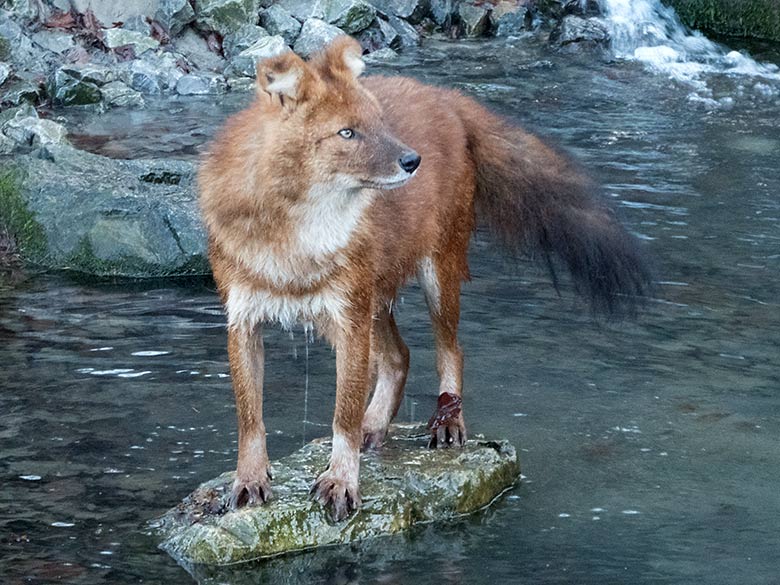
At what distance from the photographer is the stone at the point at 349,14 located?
14.9 m

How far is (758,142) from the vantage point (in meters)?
11.6

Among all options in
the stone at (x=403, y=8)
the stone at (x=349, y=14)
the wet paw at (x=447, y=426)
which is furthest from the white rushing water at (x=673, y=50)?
the wet paw at (x=447, y=426)

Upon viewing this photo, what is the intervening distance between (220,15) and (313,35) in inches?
38.1

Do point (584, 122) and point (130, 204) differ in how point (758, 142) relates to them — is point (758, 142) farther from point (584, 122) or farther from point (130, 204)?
point (130, 204)

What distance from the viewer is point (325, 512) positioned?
5176 millimetres

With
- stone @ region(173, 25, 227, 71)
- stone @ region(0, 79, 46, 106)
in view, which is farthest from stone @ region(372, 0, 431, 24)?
stone @ region(0, 79, 46, 106)

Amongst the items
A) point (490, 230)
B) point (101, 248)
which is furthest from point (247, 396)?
point (101, 248)

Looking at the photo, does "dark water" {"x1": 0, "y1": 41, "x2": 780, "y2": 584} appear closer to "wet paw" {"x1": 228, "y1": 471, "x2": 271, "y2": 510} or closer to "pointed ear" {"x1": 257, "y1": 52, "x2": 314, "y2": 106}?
"wet paw" {"x1": 228, "y1": 471, "x2": 271, "y2": 510}

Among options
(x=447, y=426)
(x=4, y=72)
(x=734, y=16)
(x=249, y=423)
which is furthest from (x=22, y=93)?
(x=734, y=16)

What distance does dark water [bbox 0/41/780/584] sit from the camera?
201 inches

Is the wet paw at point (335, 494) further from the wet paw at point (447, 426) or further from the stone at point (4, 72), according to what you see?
the stone at point (4, 72)

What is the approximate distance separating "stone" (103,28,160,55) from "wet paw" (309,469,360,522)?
360 inches

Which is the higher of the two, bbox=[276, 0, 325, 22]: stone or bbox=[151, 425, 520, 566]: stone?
bbox=[276, 0, 325, 22]: stone

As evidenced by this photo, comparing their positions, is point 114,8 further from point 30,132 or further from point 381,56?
point 30,132
